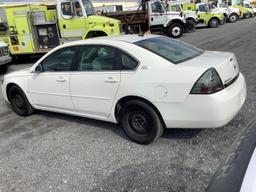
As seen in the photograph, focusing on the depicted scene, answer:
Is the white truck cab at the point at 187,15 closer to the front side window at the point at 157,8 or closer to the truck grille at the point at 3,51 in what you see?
the front side window at the point at 157,8

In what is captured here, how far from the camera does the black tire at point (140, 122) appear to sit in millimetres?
3922

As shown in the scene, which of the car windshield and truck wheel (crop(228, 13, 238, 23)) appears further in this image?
truck wheel (crop(228, 13, 238, 23))

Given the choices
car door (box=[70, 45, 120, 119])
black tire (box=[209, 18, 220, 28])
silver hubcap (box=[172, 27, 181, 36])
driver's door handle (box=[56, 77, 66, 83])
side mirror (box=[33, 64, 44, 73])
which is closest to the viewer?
car door (box=[70, 45, 120, 119])

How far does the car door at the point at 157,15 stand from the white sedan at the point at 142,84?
53.2ft

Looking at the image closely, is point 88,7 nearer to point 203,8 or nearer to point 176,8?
point 176,8

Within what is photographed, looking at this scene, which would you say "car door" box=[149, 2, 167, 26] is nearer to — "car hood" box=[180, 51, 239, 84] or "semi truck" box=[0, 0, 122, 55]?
"semi truck" box=[0, 0, 122, 55]

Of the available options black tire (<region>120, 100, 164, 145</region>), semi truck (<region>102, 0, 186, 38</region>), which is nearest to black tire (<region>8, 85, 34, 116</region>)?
black tire (<region>120, 100, 164, 145</region>)

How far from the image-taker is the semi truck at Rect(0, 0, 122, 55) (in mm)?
12680

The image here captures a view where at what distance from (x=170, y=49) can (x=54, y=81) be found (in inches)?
A: 78.8

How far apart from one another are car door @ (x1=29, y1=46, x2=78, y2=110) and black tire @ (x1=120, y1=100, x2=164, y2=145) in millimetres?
1133

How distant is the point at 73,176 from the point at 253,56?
27.8 feet

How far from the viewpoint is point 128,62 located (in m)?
4.14

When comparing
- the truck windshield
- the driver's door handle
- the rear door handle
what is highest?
the truck windshield

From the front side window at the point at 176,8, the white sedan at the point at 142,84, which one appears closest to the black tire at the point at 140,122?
the white sedan at the point at 142,84
